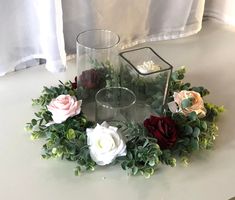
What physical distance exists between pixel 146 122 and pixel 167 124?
4 cm

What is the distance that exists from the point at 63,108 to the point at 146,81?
0.20 meters

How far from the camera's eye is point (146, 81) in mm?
921

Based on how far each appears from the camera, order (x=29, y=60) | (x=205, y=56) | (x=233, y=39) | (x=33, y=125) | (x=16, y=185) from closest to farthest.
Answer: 1. (x=16, y=185)
2. (x=33, y=125)
3. (x=29, y=60)
4. (x=205, y=56)
5. (x=233, y=39)

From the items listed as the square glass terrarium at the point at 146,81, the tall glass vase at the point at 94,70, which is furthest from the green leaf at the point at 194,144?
the tall glass vase at the point at 94,70

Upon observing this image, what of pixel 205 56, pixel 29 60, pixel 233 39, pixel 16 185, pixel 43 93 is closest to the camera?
pixel 16 185

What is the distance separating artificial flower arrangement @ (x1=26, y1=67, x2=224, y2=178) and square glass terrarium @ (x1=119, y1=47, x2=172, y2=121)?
0.12ft

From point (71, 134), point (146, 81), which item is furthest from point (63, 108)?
point (146, 81)

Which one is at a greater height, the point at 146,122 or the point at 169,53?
the point at 146,122

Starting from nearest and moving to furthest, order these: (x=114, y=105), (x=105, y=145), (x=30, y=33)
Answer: (x=105, y=145) < (x=114, y=105) < (x=30, y=33)

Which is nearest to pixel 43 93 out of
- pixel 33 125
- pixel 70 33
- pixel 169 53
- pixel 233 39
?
pixel 33 125

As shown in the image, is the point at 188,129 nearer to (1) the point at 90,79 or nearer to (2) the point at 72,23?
(1) the point at 90,79

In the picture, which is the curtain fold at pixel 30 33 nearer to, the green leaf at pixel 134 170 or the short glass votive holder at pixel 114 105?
the short glass votive holder at pixel 114 105

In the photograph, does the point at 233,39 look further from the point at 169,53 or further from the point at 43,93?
the point at 43,93

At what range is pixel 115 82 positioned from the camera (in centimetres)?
96
